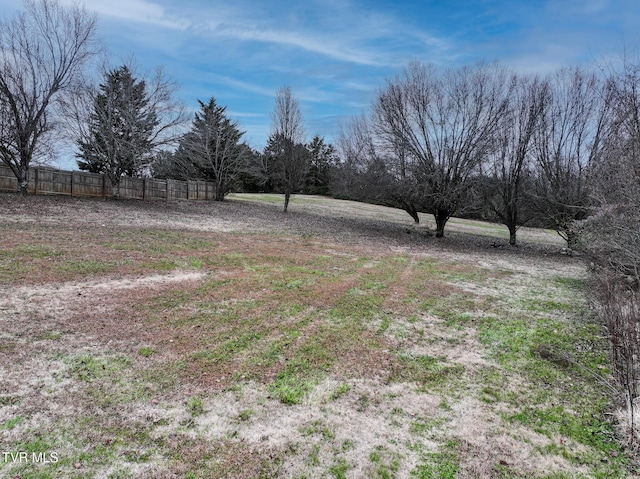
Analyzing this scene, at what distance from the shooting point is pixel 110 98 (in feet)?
57.1

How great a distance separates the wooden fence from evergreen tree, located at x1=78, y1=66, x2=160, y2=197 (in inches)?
43.3

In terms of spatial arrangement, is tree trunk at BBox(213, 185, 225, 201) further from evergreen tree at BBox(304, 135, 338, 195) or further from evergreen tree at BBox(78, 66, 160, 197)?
evergreen tree at BBox(304, 135, 338, 195)

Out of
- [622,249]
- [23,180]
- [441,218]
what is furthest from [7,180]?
[622,249]

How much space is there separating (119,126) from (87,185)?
3536 mm

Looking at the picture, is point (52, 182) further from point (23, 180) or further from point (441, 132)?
point (441, 132)

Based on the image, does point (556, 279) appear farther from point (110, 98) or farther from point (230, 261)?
point (110, 98)

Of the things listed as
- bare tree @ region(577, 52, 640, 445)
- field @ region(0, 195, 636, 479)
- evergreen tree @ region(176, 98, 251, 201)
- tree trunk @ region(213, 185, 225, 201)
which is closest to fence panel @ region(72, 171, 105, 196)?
evergreen tree @ region(176, 98, 251, 201)

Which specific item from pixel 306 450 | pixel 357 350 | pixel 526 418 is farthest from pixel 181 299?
pixel 526 418

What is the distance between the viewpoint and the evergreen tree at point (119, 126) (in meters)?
17.5

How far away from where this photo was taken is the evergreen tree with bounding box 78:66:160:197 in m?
17.5

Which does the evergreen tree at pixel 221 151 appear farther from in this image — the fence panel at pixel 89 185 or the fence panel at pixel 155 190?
the fence panel at pixel 89 185

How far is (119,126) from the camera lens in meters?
18.3

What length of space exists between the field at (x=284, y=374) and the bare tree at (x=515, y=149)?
379 inches

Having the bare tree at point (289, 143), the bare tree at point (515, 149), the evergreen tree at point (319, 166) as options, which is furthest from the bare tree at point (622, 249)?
the evergreen tree at point (319, 166)
